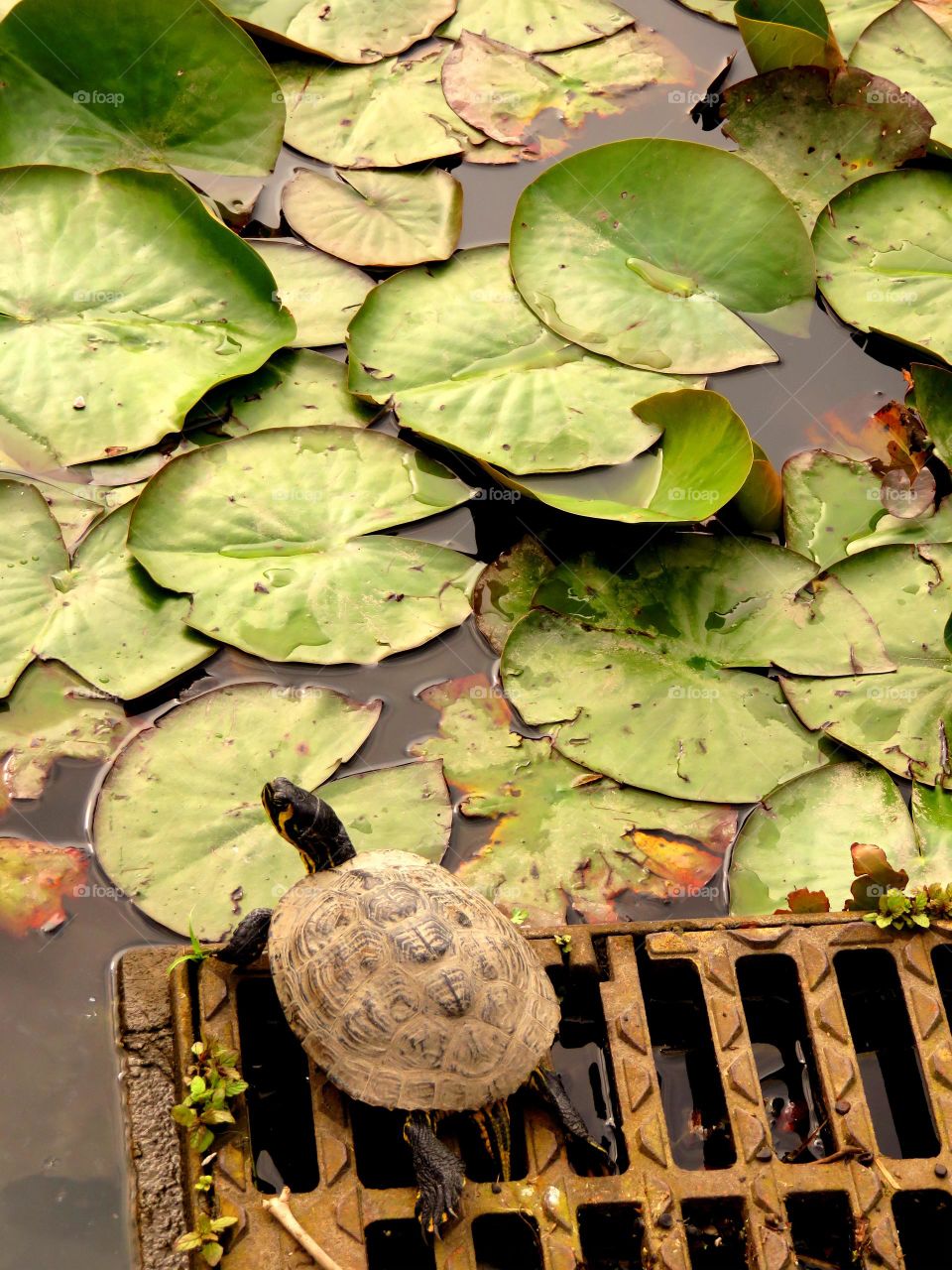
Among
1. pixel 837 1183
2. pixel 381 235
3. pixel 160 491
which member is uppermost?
pixel 381 235

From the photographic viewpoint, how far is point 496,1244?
9.71 feet

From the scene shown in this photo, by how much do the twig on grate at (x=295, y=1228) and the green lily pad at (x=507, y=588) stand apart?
1.85 metres

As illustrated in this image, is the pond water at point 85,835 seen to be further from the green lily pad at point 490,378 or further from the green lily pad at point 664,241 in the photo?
the green lily pad at point 490,378

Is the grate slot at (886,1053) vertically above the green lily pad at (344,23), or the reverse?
the green lily pad at (344,23)

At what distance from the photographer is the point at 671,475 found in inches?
162

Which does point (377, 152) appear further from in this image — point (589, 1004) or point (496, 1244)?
point (496, 1244)

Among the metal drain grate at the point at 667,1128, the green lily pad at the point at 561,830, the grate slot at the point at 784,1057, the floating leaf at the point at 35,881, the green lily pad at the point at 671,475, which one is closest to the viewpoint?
the metal drain grate at the point at 667,1128

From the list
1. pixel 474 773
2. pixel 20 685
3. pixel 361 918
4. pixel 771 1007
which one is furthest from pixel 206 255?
pixel 771 1007

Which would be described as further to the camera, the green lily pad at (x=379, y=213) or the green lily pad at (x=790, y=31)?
the green lily pad at (x=790, y=31)

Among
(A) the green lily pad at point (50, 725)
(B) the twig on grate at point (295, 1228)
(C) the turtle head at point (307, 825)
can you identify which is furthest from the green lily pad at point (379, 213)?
(B) the twig on grate at point (295, 1228)

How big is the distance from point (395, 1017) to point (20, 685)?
1.71m

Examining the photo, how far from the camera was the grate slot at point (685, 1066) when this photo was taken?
3.13 meters

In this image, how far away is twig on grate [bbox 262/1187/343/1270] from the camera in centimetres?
264

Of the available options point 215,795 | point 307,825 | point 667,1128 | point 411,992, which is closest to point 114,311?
point 215,795
